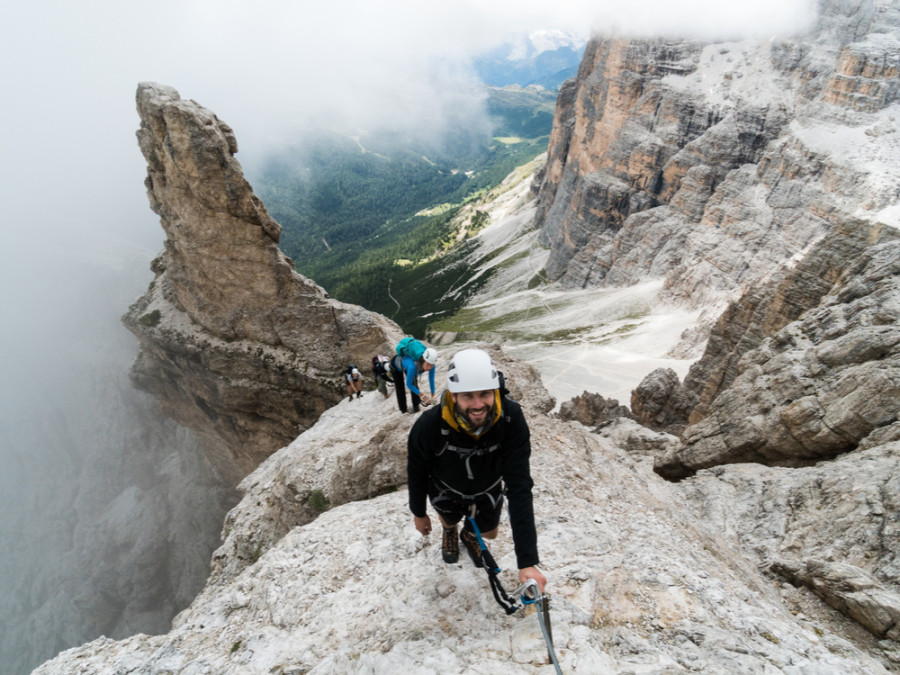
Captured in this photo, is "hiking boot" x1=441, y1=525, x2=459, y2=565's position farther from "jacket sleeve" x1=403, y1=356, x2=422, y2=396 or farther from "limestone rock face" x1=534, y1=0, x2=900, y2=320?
"limestone rock face" x1=534, y1=0, x2=900, y2=320

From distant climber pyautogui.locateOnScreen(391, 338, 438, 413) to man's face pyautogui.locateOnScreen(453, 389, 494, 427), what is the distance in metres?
6.54

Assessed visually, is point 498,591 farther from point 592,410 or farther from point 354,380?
point 592,410

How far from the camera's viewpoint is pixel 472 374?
13.8ft

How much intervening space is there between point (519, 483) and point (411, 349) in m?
7.19

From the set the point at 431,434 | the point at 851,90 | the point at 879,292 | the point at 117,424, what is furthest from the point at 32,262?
the point at 851,90

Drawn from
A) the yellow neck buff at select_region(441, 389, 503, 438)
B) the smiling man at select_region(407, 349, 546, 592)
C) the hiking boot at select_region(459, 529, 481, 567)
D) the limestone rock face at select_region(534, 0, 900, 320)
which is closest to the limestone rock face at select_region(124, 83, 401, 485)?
the hiking boot at select_region(459, 529, 481, 567)

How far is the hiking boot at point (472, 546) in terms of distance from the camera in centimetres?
589

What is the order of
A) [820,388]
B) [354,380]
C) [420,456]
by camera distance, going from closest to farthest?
[420,456] < [820,388] < [354,380]

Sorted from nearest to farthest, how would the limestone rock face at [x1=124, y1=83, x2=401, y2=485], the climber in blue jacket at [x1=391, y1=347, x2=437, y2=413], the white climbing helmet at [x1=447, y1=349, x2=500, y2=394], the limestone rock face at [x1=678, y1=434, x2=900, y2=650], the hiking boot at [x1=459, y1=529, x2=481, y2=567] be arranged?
the white climbing helmet at [x1=447, y1=349, x2=500, y2=394]
the hiking boot at [x1=459, y1=529, x2=481, y2=567]
the limestone rock face at [x1=678, y1=434, x2=900, y2=650]
the climber in blue jacket at [x1=391, y1=347, x2=437, y2=413]
the limestone rock face at [x1=124, y1=83, x2=401, y2=485]

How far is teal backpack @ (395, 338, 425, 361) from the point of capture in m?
11.4

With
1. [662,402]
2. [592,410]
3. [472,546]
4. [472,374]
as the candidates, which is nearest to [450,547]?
[472,546]

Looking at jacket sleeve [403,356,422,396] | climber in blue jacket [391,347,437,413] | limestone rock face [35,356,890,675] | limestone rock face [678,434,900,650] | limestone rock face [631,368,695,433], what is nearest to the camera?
limestone rock face [35,356,890,675]

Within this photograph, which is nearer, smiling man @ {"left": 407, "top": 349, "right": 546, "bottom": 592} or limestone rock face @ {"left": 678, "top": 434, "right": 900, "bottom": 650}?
smiling man @ {"left": 407, "top": 349, "right": 546, "bottom": 592}

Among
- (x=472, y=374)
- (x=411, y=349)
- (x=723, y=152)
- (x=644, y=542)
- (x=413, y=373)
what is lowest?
(x=644, y=542)
